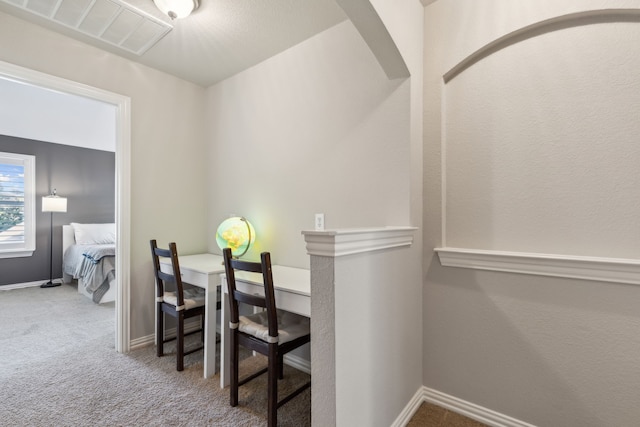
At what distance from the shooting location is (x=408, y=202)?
1.78 metres

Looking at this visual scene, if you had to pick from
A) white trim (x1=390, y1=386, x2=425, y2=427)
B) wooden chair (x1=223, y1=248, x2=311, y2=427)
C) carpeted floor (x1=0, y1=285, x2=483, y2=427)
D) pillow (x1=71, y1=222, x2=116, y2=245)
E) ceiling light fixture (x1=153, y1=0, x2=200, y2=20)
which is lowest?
carpeted floor (x1=0, y1=285, x2=483, y2=427)

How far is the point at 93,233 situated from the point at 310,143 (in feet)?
16.6

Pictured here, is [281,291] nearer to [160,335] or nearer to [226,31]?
[160,335]

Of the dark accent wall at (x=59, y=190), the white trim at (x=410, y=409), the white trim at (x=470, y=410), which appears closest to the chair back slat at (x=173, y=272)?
the white trim at (x=410, y=409)

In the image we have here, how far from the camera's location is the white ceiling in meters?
1.93

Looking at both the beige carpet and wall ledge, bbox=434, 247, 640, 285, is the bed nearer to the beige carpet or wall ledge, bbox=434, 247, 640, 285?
the beige carpet

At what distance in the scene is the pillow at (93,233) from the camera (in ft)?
17.0

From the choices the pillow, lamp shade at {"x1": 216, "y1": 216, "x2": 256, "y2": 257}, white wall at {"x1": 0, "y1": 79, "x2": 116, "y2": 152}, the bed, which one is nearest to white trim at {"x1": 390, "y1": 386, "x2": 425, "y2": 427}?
lamp shade at {"x1": 216, "y1": 216, "x2": 256, "y2": 257}

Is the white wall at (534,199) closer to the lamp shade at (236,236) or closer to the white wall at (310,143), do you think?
the white wall at (310,143)

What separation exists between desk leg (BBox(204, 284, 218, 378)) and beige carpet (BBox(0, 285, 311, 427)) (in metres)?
0.08

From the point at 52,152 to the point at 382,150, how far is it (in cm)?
599

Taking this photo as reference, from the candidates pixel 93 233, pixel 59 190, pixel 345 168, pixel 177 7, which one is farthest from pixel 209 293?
pixel 59 190

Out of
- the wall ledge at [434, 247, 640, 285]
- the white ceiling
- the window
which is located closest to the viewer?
the wall ledge at [434, 247, 640, 285]

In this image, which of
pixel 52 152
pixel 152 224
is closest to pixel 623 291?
pixel 152 224
